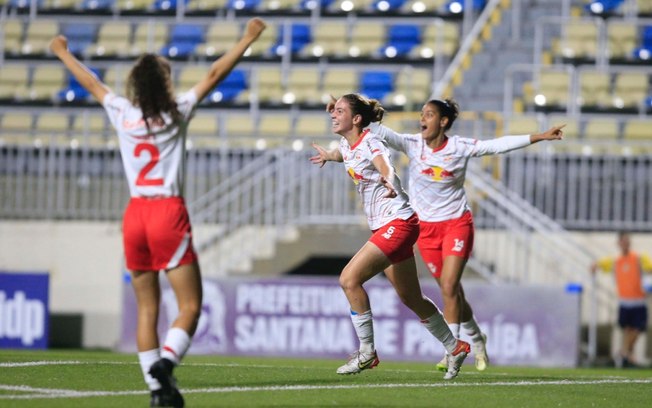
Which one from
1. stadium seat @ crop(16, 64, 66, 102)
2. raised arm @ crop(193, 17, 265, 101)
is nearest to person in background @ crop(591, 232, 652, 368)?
stadium seat @ crop(16, 64, 66, 102)

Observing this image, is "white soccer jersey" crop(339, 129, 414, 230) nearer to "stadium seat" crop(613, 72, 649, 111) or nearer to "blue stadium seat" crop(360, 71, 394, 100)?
"stadium seat" crop(613, 72, 649, 111)

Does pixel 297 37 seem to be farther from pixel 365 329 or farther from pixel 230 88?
pixel 365 329

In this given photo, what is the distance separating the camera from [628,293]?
19438 millimetres

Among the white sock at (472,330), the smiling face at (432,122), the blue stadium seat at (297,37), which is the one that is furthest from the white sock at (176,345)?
the blue stadium seat at (297,37)

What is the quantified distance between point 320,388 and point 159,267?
1.98 m

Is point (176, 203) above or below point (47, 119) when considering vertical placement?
below

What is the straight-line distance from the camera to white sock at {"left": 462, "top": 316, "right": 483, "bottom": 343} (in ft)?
39.2

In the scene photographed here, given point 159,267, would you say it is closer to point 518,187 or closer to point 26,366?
point 26,366

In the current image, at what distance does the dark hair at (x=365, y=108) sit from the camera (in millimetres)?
10438

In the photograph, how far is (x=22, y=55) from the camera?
89.3ft

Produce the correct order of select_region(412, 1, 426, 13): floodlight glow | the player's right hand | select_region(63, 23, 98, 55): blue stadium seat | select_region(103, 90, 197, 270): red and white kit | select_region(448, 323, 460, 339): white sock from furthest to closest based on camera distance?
select_region(63, 23, 98, 55): blue stadium seat
select_region(412, 1, 426, 13): floodlight glow
select_region(448, 323, 460, 339): white sock
the player's right hand
select_region(103, 90, 197, 270): red and white kit

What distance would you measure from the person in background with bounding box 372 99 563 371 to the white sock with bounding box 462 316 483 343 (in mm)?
118

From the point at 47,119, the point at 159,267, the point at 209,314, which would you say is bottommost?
the point at 209,314

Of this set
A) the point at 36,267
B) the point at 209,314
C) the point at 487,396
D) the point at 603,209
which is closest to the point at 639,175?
the point at 603,209
